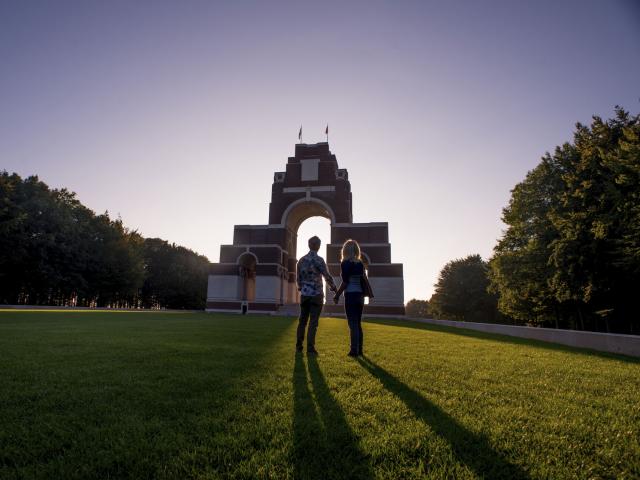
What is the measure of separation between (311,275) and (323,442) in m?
4.76

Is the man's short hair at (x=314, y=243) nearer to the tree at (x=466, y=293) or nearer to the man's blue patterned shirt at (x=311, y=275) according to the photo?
the man's blue patterned shirt at (x=311, y=275)

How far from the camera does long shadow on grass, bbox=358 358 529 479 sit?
7.29ft

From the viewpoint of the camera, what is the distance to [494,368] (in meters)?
5.52

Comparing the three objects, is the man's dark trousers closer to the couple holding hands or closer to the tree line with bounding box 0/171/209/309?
the couple holding hands

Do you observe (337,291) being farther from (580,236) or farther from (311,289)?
(580,236)

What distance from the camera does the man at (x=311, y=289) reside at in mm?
6830

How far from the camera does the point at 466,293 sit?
2131 inches

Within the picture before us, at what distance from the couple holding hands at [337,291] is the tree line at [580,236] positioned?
45.7ft

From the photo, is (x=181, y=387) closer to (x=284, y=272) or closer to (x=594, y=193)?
(x=594, y=193)

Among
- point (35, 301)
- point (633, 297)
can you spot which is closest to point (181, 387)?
point (633, 297)

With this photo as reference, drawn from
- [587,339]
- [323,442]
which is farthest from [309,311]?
[587,339]

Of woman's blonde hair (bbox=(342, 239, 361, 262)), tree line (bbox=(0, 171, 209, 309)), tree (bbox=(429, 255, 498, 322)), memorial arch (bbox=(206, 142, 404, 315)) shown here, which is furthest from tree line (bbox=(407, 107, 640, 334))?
tree line (bbox=(0, 171, 209, 309))

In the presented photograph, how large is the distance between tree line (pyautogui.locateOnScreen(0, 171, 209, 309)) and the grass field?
37.8 m

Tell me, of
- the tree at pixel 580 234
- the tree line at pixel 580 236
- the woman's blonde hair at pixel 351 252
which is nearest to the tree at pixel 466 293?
the tree line at pixel 580 236
